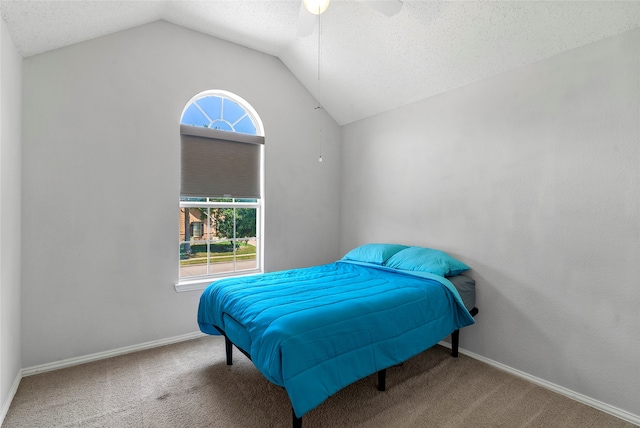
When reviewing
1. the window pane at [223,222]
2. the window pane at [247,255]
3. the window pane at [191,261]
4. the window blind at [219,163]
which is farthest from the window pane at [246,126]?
the window pane at [191,261]

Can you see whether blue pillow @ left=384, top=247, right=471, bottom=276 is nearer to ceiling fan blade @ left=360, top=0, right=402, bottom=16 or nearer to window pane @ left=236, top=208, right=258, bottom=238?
window pane @ left=236, top=208, right=258, bottom=238

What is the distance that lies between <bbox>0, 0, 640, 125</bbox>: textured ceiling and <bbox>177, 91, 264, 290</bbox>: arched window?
2.56ft

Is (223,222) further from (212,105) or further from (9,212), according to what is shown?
(9,212)

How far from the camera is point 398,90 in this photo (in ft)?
11.0

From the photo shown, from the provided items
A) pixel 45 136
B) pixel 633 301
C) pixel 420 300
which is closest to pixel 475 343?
pixel 420 300

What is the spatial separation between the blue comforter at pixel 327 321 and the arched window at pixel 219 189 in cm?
87

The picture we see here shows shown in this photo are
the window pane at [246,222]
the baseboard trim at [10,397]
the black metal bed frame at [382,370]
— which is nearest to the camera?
the baseboard trim at [10,397]

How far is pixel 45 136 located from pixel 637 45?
169 inches

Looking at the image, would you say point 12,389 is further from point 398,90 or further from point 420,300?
point 398,90

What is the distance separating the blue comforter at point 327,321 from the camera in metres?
1.66

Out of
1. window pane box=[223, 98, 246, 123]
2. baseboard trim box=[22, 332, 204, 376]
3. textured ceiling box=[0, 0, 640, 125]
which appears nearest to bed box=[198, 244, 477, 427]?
baseboard trim box=[22, 332, 204, 376]

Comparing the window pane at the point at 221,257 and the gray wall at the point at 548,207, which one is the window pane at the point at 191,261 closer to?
the window pane at the point at 221,257

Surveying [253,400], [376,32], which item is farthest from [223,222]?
[376,32]

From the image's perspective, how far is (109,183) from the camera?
109 inches
